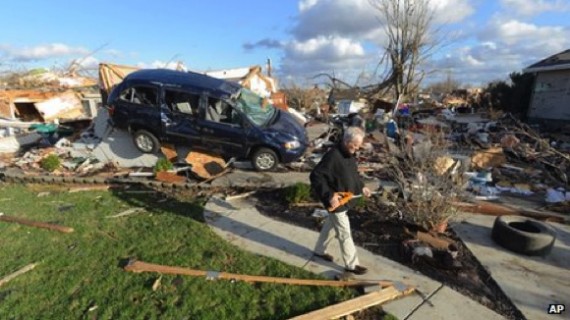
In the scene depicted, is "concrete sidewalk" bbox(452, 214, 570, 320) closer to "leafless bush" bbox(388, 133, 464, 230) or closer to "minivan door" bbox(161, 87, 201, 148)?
"leafless bush" bbox(388, 133, 464, 230)

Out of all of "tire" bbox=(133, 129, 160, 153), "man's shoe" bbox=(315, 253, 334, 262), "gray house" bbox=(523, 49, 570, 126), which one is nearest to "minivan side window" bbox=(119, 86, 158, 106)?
"tire" bbox=(133, 129, 160, 153)

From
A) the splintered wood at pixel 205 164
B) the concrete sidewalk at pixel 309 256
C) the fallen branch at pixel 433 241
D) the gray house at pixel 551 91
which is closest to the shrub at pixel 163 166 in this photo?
the splintered wood at pixel 205 164

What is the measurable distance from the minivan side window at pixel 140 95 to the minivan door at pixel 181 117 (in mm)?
370

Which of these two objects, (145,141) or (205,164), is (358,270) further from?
(145,141)

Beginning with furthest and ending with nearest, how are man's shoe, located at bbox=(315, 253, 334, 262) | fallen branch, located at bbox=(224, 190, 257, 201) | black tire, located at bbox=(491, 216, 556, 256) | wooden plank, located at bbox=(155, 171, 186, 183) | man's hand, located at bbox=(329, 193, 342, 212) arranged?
wooden plank, located at bbox=(155, 171, 186, 183), fallen branch, located at bbox=(224, 190, 257, 201), black tire, located at bbox=(491, 216, 556, 256), man's shoe, located at bbox=(315, 253, 334, 262), man's hand, located at bbox=(329, 193, 342, 212)

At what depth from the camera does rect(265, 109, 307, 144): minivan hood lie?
9.79m

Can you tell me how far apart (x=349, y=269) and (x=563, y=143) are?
12837mm

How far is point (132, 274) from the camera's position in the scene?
500 centimetres

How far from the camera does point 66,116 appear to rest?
54.0 feet

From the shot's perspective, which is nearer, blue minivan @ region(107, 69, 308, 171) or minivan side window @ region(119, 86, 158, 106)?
blue minivan @ region(107, 69, 308, 171)

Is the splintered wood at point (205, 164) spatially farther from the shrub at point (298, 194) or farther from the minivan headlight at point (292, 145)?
the shrub at point (298, 194)

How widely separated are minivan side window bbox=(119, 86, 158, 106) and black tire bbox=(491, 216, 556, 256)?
8452mm

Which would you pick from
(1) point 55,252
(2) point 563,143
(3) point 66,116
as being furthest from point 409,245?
(3) point 66,116

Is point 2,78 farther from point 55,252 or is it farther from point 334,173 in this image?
point 334,173
